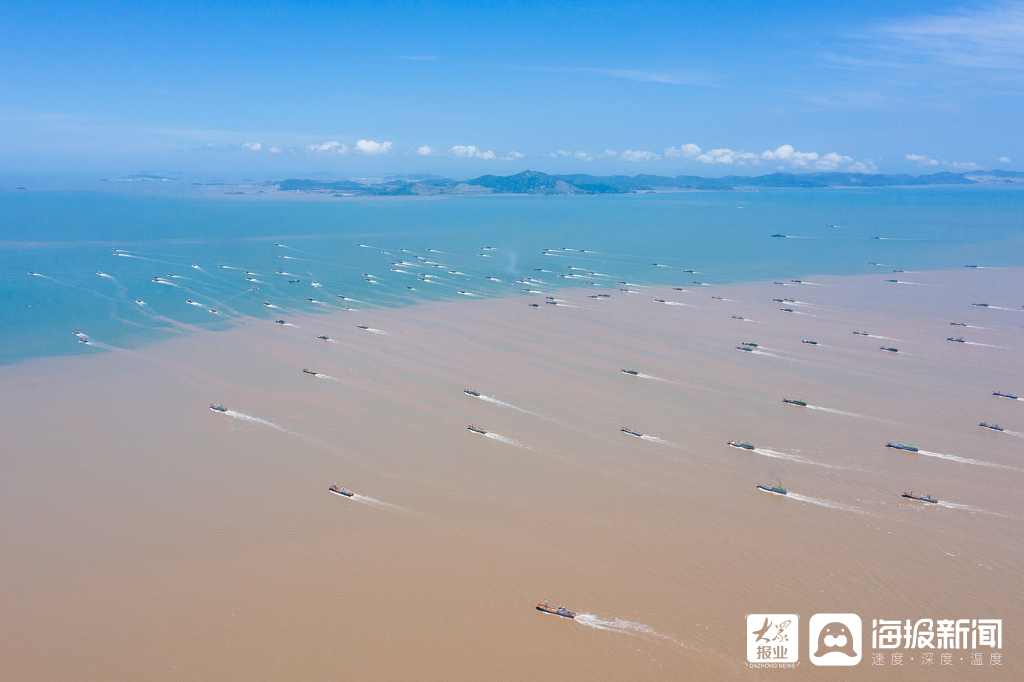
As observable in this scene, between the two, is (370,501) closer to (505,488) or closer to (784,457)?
(505,488)

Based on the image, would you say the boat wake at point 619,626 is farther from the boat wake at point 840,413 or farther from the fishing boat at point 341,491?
the boat wake at point 840,413

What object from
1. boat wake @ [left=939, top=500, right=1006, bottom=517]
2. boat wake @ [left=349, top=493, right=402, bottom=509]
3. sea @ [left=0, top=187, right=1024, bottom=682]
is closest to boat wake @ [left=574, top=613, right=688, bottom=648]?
sea @ [left=0, top=187, right=1024, bottom=682]

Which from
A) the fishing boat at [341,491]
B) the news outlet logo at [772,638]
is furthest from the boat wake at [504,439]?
the news outlet logo at [772,638]

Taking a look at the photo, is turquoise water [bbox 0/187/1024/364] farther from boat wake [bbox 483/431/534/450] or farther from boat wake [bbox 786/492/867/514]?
boat wake [bbox 786/492/867/514]

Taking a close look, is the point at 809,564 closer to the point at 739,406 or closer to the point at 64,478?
the point at 739,406

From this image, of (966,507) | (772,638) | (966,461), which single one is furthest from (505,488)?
(966,461)

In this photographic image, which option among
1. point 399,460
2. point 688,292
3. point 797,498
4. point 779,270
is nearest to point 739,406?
point 797,498
